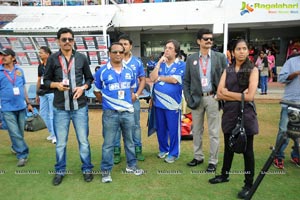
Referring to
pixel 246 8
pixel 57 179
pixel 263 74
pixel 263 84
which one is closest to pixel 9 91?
pixel 57 179

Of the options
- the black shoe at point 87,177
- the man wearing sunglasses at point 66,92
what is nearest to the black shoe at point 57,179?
the man wearing sunglasses at point 66,92

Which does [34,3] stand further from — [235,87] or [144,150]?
[235,87]

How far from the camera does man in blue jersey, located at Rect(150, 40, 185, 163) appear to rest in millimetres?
4230

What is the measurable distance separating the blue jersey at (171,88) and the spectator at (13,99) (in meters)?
2.24

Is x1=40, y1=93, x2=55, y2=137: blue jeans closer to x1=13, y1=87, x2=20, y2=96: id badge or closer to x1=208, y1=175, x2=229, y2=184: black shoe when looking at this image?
x1=13, y1=87, x2=20, y2=96: id badge

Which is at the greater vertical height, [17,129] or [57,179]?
[17,129]

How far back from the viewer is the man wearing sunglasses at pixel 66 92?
11.8ft

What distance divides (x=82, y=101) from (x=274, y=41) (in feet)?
52.7

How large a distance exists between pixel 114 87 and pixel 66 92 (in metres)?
0.64

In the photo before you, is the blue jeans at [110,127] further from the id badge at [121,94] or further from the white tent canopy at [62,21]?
the white tent canopy at [62,21]

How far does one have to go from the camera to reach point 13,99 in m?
4.28

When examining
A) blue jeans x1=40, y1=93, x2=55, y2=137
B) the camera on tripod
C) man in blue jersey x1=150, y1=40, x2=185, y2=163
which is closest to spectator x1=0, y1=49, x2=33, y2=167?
blue jeans x1=40, y1=93, x2=55, y2=137

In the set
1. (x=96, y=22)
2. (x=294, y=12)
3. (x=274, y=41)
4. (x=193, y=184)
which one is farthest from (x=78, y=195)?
(x=274, y=41)

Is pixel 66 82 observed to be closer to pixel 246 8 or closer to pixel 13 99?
pixel 13 99
